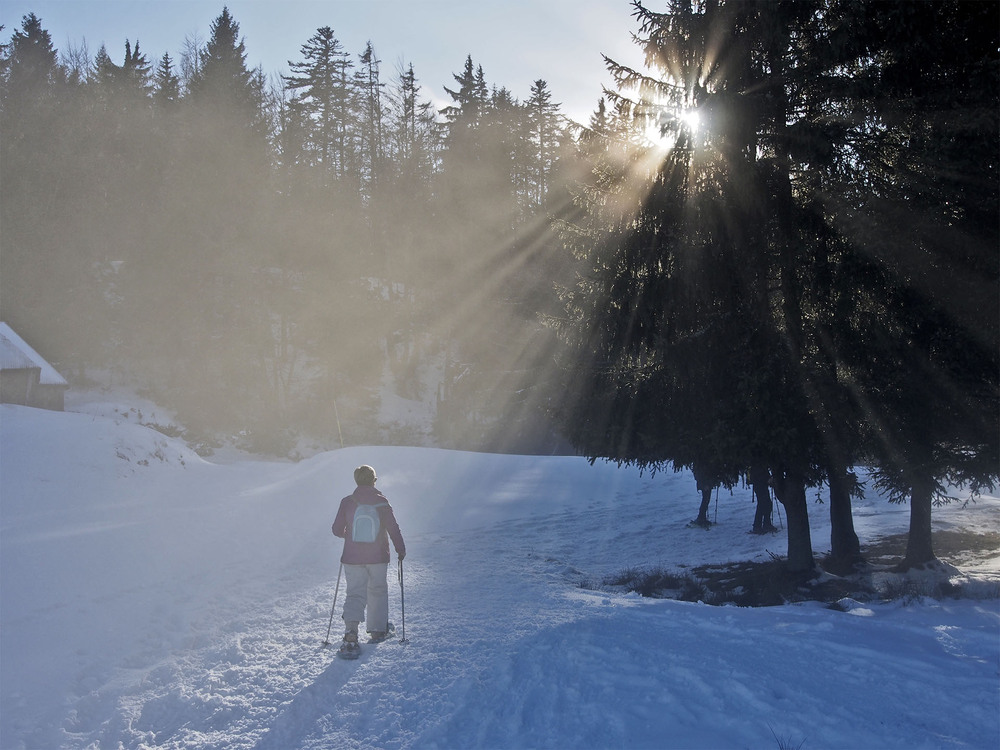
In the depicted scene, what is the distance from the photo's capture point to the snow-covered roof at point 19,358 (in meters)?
24.5

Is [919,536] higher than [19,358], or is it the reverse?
[19,358]

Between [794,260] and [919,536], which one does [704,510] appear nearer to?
[919,536]

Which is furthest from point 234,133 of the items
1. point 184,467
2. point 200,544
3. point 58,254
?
point 200,544

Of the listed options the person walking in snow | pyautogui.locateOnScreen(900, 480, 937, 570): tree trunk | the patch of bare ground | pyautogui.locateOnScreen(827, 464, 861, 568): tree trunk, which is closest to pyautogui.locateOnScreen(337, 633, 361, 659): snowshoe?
the person walking in snow

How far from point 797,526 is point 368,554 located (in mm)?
8151

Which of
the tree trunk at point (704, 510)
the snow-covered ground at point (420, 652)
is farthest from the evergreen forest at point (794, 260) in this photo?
the snow-covered ground at point (420, 652)

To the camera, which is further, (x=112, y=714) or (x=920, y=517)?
(x=920, y=517)

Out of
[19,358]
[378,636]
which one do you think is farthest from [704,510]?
[19,358]

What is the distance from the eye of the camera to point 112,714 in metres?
5.43

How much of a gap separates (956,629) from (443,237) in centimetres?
3797

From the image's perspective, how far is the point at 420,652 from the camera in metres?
6.61

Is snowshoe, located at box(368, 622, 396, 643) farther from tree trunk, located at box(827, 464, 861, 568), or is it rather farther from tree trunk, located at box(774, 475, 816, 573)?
tree trunk, located at box(827, 464, 861, 568)

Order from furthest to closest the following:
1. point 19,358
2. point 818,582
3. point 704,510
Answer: point 19,358, point 704,510, point 818,582

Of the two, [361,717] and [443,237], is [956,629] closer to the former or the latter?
[361,717]
